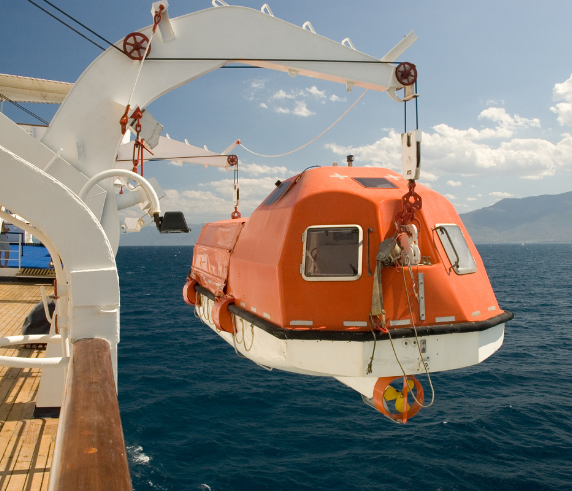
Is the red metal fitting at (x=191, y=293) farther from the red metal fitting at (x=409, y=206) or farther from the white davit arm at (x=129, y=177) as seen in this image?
the white davit arm at (x=129, y=177)

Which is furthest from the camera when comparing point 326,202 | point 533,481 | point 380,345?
point 533,481

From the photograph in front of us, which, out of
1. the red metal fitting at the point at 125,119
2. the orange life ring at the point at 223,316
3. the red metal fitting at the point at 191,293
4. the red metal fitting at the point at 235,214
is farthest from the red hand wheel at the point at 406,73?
the red metal fitting at the point at 191,293

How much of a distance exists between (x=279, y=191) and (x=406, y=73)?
2.74 metres

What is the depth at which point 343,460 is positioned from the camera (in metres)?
8.66

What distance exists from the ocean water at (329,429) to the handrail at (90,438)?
713cm

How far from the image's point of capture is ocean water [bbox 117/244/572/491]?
8.01 m

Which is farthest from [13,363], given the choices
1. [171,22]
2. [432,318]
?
[171,22]

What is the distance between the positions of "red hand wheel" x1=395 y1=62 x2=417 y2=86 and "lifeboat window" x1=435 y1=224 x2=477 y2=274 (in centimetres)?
245

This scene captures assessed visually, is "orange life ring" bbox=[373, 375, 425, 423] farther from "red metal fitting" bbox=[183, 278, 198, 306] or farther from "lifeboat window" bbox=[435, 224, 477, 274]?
"red metal fitting" bbox=[183, 278, 198, 306]

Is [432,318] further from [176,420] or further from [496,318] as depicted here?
[176,420]

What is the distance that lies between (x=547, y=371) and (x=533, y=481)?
26.7ft

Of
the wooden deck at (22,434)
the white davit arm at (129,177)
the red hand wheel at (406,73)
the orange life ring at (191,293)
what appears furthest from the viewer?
the orange life ring at (191,293)

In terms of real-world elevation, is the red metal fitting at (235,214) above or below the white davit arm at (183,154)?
below

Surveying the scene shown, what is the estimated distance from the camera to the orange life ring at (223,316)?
6.63 metres
